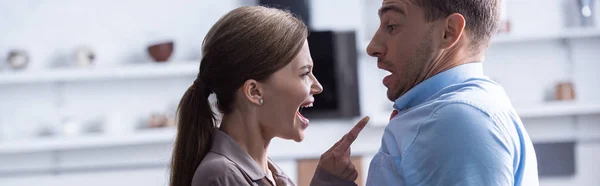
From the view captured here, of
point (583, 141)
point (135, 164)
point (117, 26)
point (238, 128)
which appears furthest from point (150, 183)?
point (238, 128)

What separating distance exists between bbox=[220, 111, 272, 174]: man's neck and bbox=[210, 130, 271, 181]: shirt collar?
0.03 m

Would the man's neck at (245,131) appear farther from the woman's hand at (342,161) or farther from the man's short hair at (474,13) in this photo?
the man's short hair at (474,13)

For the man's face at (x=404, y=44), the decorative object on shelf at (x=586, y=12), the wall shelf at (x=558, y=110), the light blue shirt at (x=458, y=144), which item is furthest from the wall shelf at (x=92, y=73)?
the light blue shirt at (x=458, y=144)

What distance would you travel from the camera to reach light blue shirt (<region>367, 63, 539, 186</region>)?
1124 mm

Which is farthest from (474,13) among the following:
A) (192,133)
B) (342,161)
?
(192,133)

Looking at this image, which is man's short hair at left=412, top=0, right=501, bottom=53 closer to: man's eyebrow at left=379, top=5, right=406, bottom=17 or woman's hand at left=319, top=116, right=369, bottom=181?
man's eyebrow at left=379, top=5, right=406, bottom=17

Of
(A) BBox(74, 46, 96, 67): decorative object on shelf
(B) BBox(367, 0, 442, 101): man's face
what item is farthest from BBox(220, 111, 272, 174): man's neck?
(A) BBox(74, 46, 96, 67): decorative object on shelf

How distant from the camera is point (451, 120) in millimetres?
1147

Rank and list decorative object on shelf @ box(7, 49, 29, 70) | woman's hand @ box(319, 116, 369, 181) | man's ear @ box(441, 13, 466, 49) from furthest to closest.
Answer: decorative object on shelf @ box(7, 49, 29, 70)
woman's hand @ box(319, 116, 369, 181)
man's ear @ box(441, 13, 466, 49)

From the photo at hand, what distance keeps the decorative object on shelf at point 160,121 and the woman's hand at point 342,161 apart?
394cm

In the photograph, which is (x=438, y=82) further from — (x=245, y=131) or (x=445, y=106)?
(x=245, y=131)

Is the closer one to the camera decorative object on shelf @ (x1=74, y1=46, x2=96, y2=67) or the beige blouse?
the beige blouse

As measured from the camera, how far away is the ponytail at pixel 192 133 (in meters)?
1.62

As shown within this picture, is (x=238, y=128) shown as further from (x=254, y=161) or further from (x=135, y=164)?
(x=135, y=164)
